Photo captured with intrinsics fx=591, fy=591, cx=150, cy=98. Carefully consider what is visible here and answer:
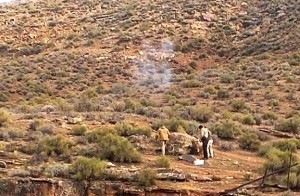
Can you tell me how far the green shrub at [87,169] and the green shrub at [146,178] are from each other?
0.95m

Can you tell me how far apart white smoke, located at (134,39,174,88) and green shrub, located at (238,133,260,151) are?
17.4m

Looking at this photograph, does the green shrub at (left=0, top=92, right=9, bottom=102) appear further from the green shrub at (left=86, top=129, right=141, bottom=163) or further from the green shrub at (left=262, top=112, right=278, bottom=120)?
the green shrub at (left=86, top=129, right=141, bottom=163)

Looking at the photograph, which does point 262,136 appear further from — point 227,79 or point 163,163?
point 227,79

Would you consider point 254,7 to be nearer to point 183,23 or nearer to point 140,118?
point 183,23

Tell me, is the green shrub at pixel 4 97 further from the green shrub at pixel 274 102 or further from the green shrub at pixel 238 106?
the green shrub at pixel 274 102

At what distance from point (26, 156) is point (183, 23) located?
3718 cm

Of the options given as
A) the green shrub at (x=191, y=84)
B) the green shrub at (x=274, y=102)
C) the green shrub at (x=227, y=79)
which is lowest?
the green shrub at (x=274, y=102)

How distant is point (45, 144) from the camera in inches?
682

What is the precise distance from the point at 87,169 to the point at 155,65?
30890mm

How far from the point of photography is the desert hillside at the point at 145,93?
15016 mm

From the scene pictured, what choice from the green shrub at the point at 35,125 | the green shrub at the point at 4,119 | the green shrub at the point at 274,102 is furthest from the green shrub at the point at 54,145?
the green shrub at the point at 274,102

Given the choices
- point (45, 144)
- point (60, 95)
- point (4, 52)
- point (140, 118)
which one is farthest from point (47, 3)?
point (45, 144)

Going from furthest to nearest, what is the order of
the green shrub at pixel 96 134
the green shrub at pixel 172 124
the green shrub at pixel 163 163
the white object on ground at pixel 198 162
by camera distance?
the green shrub at pixel 172 124 → the green shrub at pixel 96 134 → the white object on ground at pixel 198 162 → the green shrub at pixel 163 163

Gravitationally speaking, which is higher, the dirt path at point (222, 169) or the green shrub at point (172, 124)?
the green shrub at point (172, 124)
